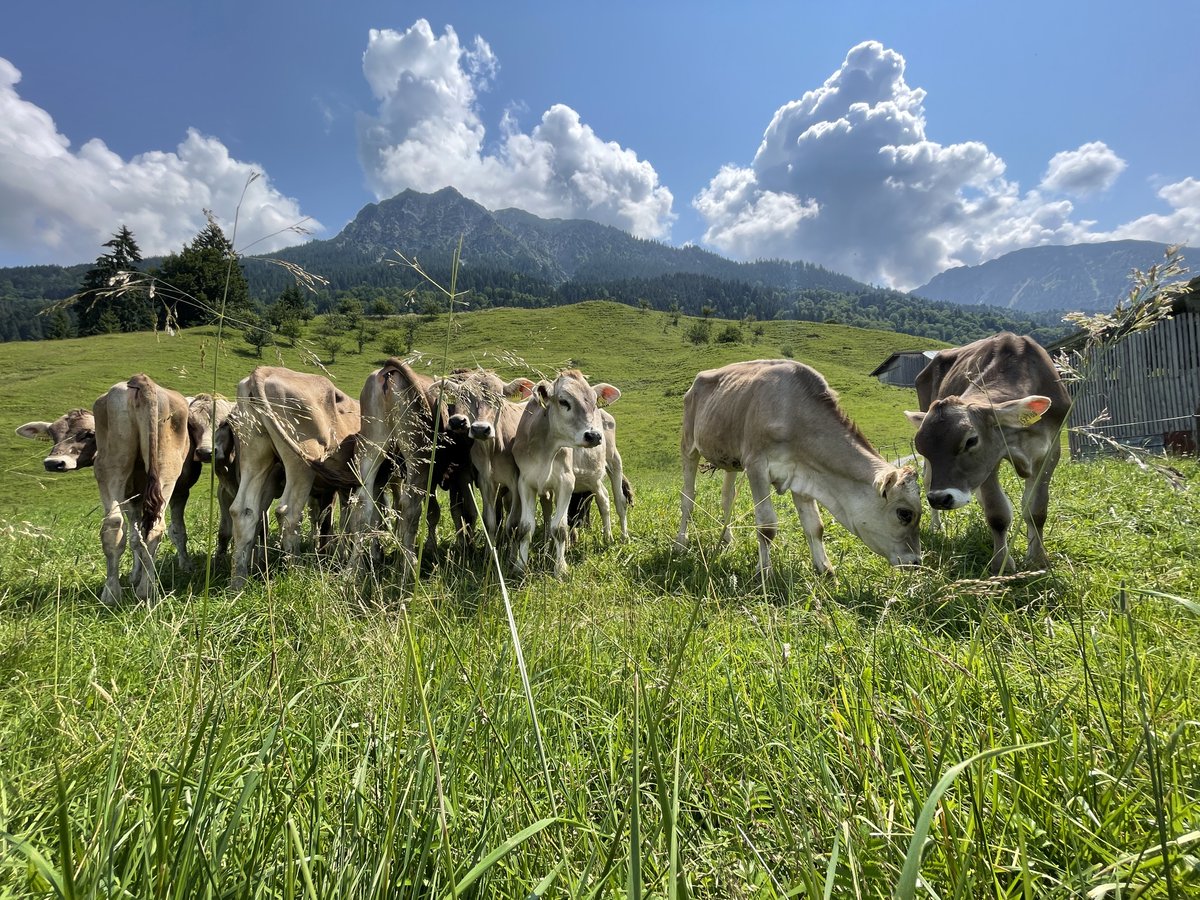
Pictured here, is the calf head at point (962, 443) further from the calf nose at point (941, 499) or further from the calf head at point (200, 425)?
the calf head at point (200, 425)

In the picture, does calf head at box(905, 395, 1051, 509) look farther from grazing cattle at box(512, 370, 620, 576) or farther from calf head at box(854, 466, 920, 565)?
grazing cattle at box(512, 370, 620, 576)

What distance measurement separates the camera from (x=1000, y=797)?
1684mm

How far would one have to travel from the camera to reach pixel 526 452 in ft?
23.0

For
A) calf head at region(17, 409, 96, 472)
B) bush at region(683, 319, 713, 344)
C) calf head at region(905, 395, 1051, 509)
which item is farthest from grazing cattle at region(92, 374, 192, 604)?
bush at region(683, 319, 713, 344)

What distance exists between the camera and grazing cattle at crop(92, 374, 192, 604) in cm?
587

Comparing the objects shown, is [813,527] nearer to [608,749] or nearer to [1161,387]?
[608,749]

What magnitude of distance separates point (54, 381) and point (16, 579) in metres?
42.0

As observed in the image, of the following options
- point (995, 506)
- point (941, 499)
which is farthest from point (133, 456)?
point (995, 506)

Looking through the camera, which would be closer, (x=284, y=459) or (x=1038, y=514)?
(x=1038, y=514)

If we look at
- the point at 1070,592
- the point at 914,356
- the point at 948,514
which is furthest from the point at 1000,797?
the point at 914,356

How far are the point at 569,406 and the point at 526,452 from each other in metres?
0.91

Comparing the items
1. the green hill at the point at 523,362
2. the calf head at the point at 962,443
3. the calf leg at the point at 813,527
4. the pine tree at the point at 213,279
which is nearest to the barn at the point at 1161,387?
the green hill at the point at 523,362

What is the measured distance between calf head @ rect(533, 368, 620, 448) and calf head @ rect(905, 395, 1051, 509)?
10.7 ft

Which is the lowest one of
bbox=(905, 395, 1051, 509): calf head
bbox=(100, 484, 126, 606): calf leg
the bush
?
bbox=(100, 484, 126, 606): calf leg
